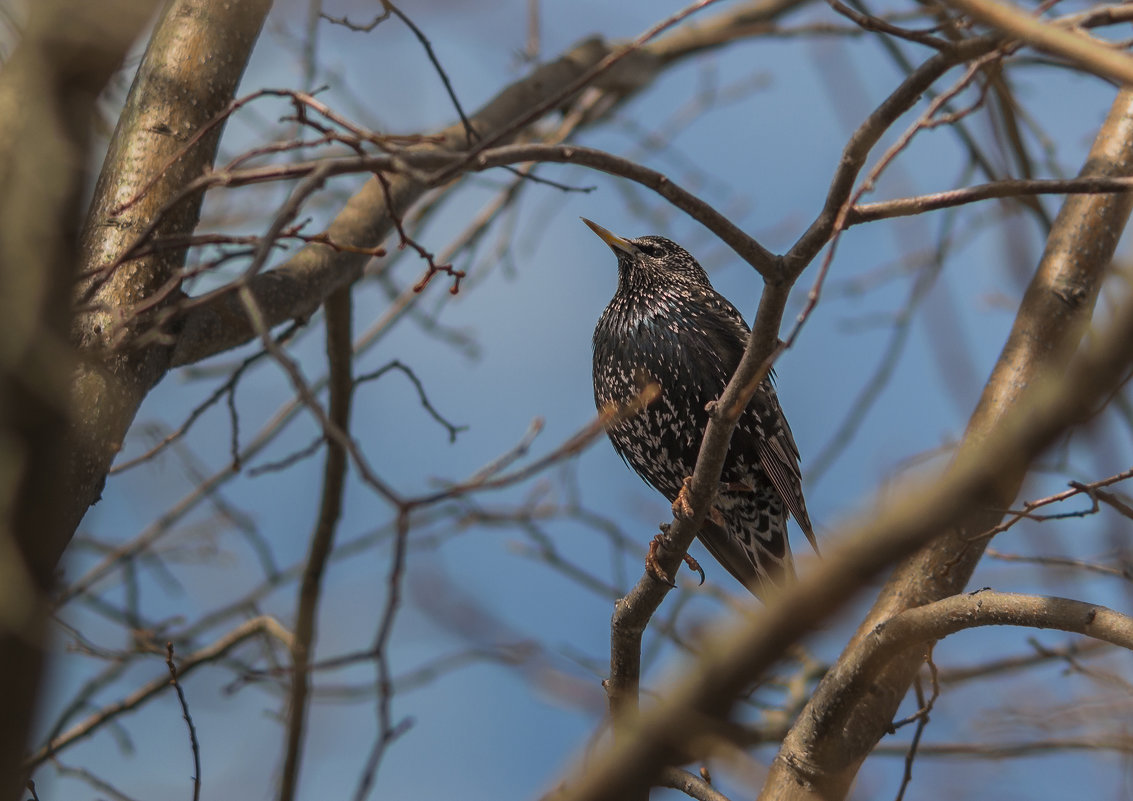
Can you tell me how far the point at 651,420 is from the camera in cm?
435

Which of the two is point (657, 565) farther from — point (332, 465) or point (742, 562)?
point (332, 465)

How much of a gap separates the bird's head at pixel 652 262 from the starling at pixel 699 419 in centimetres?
5

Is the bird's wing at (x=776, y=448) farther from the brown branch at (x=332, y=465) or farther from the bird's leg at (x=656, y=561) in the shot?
the brown branch at (x=332, y=465)

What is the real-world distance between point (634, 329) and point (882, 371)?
1.08 m

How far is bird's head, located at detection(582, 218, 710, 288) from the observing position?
16.2 feet

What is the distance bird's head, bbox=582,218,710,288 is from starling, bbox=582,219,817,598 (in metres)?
0.05

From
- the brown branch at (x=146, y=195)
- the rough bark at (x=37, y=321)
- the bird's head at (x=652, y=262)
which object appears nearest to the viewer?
the rough bark at (x=37, y=321)

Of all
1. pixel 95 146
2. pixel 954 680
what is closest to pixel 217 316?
pixel 95 146

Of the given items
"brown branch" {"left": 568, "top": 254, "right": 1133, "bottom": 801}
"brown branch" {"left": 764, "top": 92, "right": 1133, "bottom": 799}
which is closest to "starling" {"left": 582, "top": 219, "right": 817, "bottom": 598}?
"brown branch" {"left": 764, "top": 92, "right": 1133, "bottom": 799}

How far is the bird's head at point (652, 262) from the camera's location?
494 cm

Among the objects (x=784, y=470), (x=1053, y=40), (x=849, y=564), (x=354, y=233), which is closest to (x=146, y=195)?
(x=354, y=233)

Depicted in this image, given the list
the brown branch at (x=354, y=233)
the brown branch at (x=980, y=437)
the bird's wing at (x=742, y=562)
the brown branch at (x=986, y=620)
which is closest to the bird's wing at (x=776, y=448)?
the bird's wing at (x=742, y=562)

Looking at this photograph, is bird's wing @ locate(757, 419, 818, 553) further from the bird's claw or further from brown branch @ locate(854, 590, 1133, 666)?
brown branch @ locate(854, 590, 1133, 666)

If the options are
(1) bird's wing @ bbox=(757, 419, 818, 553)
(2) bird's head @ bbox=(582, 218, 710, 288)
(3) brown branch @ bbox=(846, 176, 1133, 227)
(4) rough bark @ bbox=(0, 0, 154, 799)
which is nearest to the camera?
(4) rough bark @ bbox=(0, 0, 154, 799)
